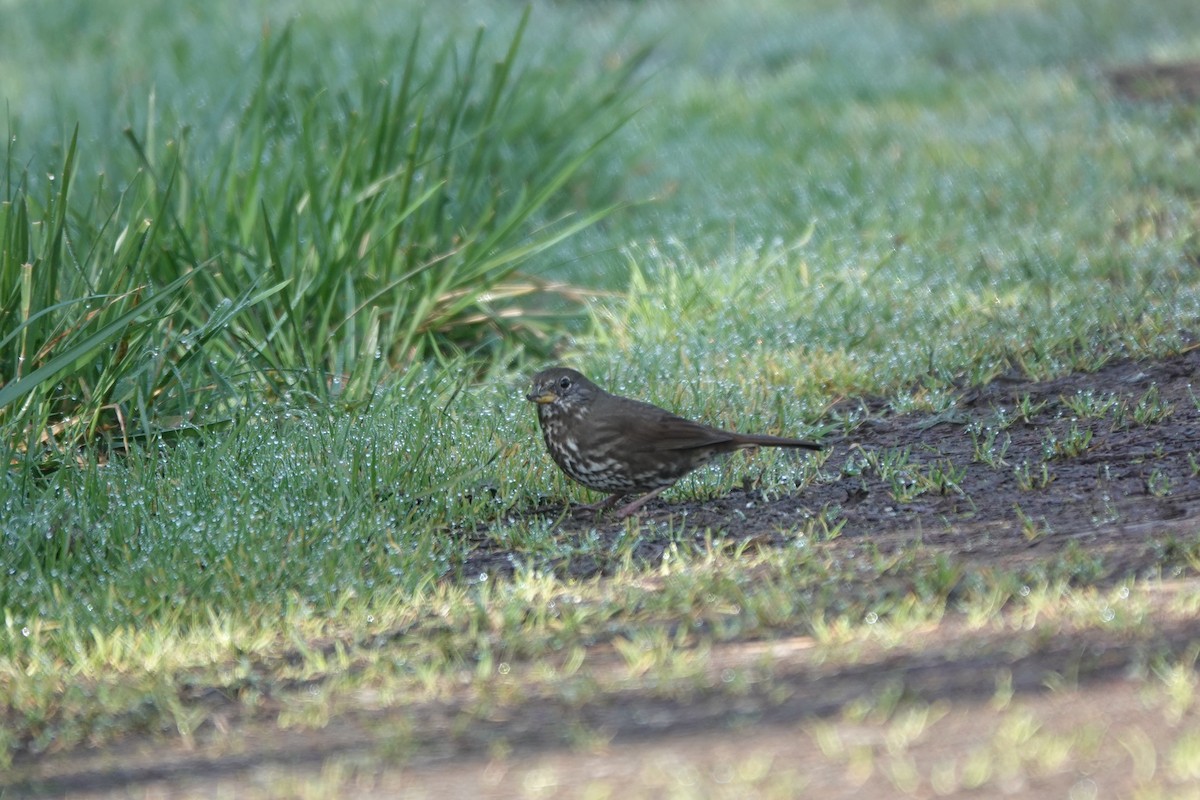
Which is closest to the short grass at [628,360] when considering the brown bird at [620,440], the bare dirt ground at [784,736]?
the bare dirt ground at [784,736]

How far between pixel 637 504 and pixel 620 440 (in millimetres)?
294

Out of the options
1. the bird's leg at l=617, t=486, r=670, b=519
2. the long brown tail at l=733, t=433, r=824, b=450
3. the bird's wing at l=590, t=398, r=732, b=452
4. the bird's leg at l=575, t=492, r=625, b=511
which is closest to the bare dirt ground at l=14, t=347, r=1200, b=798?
the long brown tail at l=733, t=433, r=824, b=450

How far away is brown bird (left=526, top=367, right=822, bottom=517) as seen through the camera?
441 centimetres

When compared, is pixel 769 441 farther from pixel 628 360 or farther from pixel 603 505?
pixel 628 360

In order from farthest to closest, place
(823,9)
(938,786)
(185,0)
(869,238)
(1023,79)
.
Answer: (823,9)
(185,0)
(1023,79)
(869,238)
(938,786)

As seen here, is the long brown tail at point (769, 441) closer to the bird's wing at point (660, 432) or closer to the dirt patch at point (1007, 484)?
the bird's wing at point (660, 432)

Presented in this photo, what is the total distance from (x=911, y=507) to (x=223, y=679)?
6.44ft

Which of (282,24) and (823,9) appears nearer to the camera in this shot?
(282,24)

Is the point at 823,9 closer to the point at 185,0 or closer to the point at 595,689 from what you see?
the point at 185,0

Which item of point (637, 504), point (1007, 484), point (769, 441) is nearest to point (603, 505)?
point (637, 504)

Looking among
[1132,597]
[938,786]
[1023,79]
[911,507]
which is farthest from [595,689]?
[1023,79]

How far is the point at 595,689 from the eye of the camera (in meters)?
3.20

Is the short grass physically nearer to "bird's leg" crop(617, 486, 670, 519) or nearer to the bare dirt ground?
the bare dirt ground

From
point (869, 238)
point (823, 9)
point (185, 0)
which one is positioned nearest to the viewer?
point (869, 238)
